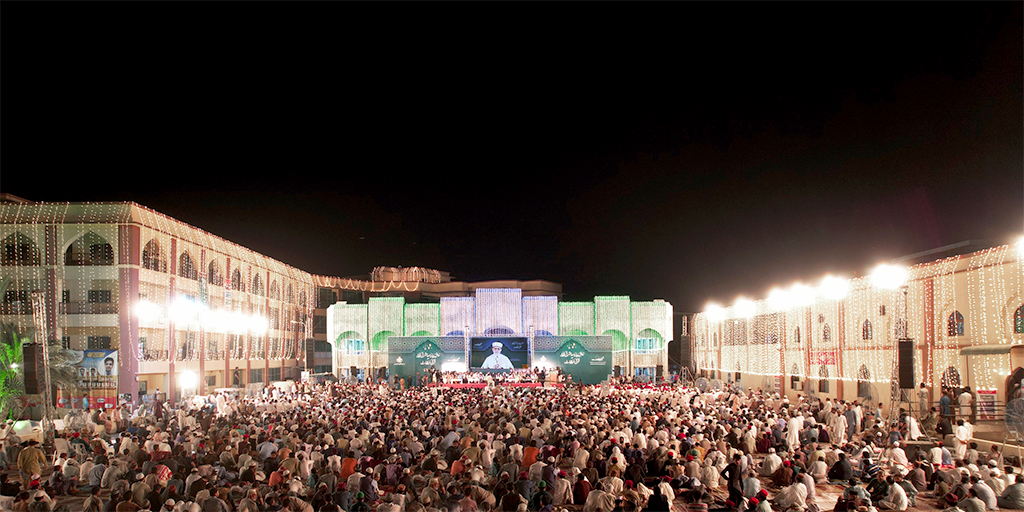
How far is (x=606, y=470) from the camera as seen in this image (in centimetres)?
1733

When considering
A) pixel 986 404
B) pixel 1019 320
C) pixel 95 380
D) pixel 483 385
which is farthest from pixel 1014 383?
pixel 95 380

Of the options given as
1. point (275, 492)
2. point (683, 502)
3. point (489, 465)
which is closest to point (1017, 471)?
point (683, 502)

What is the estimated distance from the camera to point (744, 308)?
4691 cm

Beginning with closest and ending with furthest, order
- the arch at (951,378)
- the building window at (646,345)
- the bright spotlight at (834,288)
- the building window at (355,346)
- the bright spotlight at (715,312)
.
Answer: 1. the arch at (951,378)
2. the bright spotlight at (834,288)
3. the bright spotlight at (715,312)
4. the building window at (646,345)
5. the building window at (355,346)

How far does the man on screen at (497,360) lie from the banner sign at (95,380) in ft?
88.8

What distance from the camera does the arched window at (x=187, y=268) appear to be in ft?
128

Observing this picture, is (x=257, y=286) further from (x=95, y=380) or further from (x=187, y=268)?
(x=95, y=380)

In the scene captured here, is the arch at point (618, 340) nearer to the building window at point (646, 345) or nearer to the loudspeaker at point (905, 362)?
the building window at point (646, 345)

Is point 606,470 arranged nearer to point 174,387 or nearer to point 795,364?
point 795,364

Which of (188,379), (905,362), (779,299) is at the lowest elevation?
(188,379)

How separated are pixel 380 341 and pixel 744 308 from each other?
2532 cm

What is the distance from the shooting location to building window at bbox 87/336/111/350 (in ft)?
112

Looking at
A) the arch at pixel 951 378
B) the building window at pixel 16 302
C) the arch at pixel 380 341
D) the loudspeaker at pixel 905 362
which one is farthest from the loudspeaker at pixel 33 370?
the arch at pixel 380 341

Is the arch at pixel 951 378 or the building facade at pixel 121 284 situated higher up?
the building facade at pixel 121 284
